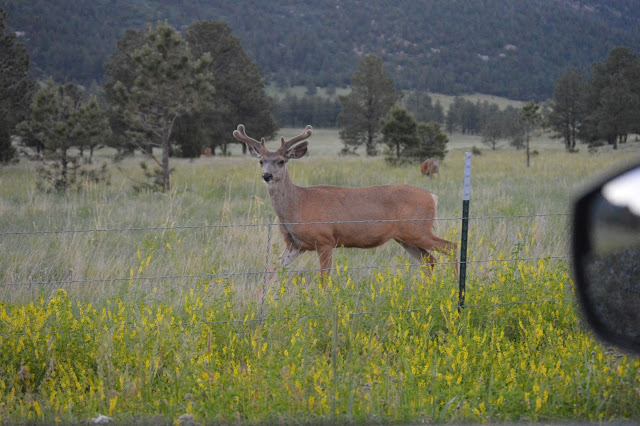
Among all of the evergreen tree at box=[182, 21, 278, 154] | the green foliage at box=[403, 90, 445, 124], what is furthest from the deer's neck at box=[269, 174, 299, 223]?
the green foliage at box=[403, 90, 445, 124]

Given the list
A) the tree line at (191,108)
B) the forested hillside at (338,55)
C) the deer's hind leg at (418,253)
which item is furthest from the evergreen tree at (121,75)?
the forested hillside at (338,55)

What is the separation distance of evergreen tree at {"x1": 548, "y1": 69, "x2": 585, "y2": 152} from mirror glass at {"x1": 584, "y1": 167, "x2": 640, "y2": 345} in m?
55.9

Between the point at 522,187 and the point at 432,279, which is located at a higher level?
the point at 522,187

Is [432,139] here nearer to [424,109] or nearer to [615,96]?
[615,96]

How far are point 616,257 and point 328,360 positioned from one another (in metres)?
2.15

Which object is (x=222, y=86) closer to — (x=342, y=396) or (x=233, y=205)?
(x=233, y=205)

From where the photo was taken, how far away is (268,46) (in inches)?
7008

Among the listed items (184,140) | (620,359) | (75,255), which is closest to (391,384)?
(620,359)

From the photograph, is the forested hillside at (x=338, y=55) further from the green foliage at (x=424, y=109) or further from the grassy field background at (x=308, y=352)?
the grassy field background at (x=308, y=352)

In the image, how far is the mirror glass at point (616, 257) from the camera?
2.98 metres

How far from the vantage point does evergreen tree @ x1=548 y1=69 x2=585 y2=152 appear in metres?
55.7

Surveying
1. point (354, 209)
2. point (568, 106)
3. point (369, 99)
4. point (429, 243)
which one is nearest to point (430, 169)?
point (429, 243)

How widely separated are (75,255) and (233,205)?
5.15 meters

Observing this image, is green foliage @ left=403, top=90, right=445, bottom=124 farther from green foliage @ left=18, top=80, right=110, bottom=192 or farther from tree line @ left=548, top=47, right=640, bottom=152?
green foliage @ left=18, top=80, right=110, bottom=192
